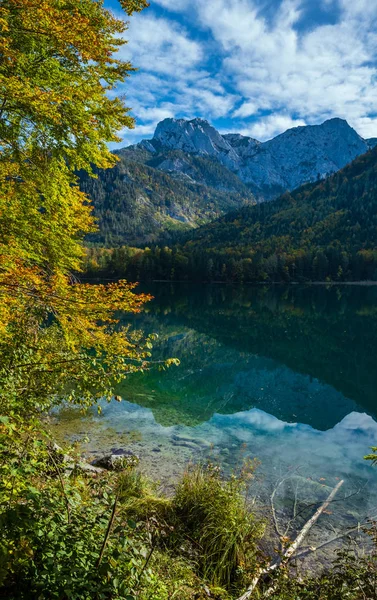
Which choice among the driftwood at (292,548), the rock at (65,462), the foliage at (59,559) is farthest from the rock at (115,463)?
the foliage at (59,559)

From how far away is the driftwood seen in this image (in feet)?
18.6

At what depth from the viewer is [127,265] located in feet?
474

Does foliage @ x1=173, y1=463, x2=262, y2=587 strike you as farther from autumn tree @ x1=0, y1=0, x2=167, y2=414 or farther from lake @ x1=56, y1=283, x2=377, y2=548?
autumn tree @ x1=0, y1=0, x2=167, y2=414

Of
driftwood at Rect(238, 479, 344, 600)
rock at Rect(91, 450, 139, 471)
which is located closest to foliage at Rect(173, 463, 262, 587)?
driftwood at Rect(238, 479, 344, 600)

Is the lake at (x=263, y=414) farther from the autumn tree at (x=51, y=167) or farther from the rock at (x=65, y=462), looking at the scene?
the autumn tree at (x=51, y=167)

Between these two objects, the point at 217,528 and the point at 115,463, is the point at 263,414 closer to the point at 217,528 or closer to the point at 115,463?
the point at 115,463

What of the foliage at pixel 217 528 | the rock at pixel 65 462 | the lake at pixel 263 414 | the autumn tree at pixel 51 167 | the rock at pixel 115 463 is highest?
the autumn tree at pixel 51 167

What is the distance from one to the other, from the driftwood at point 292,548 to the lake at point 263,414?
40 centimetres

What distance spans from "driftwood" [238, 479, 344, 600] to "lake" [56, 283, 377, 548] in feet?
1.32

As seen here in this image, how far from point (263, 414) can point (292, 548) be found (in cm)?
1368

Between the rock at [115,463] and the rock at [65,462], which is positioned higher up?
the rock at [65,462]

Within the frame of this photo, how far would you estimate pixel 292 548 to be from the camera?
25.0 feet

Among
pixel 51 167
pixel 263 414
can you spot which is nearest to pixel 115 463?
pixel 51 167

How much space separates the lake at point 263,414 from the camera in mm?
13336
